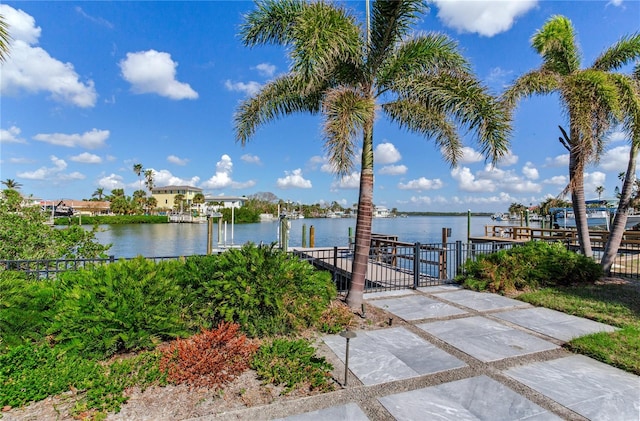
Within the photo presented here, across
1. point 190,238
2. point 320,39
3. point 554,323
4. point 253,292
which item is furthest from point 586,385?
point 190,238

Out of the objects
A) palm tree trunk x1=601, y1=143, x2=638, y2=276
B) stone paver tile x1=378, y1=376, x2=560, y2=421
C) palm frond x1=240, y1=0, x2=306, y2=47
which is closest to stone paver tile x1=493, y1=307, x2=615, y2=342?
stone paver tile x1=378, y1=376, x2=560, y2=421

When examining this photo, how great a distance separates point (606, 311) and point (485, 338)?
9.78 feet

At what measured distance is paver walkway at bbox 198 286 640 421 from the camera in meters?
2.81

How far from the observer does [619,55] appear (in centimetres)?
903

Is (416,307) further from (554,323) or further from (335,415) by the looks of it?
Answer: (335,415)

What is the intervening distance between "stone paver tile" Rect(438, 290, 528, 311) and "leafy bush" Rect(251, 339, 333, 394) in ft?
12.8

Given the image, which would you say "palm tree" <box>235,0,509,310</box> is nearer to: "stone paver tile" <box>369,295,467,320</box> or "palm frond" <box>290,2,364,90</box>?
"palm frond" <box>290,2,364,90</box>

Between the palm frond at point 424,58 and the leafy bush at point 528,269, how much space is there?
4.49 m

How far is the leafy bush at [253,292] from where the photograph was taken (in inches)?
169

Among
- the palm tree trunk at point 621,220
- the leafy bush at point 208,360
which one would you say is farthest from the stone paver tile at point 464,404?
the palm tree trunk at point 621,220

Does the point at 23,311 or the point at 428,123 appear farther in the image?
the point at 428,123

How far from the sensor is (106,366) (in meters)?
3.45

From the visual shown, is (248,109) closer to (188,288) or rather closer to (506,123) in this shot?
(188,288)

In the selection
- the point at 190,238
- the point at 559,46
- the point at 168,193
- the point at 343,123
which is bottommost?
the point at 190,238
